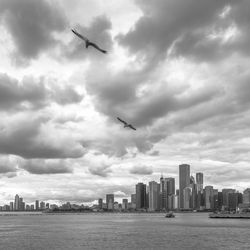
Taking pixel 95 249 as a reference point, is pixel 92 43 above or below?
above

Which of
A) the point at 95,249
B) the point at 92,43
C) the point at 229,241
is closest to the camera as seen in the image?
the point at 92,43

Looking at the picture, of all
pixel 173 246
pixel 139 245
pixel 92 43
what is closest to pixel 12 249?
pixel 139 245

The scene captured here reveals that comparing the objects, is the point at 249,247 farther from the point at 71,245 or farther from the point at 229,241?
the point at 71,245

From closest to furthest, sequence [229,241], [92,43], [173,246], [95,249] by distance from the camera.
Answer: [92,43] → [95,249] → [173,246] → [229,241]

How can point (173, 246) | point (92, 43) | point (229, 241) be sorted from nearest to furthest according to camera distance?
point (92, 43) → point (173, 246) → point (229, 241)

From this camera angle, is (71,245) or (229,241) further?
(229,241)

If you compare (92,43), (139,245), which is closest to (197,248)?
(139,245)

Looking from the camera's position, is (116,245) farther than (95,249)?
Yes

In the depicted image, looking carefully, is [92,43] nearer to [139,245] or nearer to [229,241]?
[139,245]

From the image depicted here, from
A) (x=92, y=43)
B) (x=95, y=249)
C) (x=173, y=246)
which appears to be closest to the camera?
(x=92, y=43)
